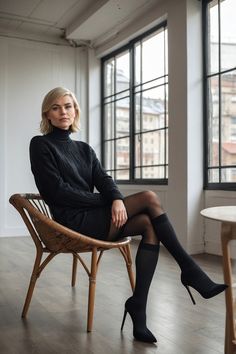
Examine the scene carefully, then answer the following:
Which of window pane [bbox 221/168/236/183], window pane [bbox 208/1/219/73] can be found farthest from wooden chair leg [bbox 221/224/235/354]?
window pane [bbox 208/1/219/73]

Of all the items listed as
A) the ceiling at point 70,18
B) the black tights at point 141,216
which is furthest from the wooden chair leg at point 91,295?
A: the ceiling at point 70,18

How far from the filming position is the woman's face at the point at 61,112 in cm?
219

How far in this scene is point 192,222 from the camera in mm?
4109

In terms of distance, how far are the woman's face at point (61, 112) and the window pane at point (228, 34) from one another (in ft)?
7.44

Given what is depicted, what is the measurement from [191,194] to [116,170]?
6.37 ft

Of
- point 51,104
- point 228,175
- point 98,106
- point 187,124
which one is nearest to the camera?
point 51,104

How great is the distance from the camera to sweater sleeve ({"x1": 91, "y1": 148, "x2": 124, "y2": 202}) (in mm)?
2070

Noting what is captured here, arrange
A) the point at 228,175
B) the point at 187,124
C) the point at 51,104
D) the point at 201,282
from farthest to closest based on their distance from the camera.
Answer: the point at 187,124, the point at 228,175, the point at 51,104, the point at 201,282

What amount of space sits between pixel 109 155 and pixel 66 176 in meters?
3.98

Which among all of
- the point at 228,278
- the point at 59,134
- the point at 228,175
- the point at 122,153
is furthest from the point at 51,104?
the point at 122,153

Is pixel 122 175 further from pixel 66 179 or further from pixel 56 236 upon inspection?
pixel 56 236

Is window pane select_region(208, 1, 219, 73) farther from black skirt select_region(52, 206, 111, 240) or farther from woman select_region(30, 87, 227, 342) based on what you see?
black skirt select_region(52, 206, 111, 240)

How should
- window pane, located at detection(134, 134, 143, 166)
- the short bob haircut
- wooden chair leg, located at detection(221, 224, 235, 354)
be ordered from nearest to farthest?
1. wooden chair leg, located at detection(221, 224, 235, 354)
2. the short bob haircut
3. window pane, located at detection(134, 134, 143, 166)

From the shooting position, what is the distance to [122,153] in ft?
18.8
